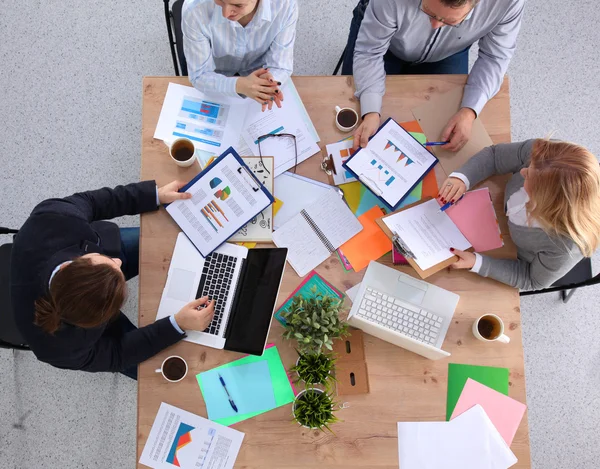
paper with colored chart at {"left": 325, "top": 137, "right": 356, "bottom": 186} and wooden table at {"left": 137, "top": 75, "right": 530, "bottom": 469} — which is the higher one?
paper with colored chart at {"left": 325, "top": 137, "right": 356, "bottom": 186}

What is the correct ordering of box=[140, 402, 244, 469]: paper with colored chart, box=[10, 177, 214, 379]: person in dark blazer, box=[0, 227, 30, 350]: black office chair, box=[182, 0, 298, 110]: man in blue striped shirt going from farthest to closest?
box=[0, 227, 30, 350]: black office chair
box=[182, 0, 298, 110]: man in blue striped shirt
box=[140, 402, 244, 469]: paper with colored chart
box=[10, 177, 214, 379]: person in dark blazer

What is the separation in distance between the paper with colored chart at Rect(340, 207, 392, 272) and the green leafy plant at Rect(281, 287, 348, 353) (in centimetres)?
17

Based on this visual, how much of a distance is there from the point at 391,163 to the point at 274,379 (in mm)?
745

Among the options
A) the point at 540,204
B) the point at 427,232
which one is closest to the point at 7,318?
the point at 427,232

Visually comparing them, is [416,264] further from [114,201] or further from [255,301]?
[114,201]

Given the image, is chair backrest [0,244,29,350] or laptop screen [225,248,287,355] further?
chair backrest [0,244,29,350]

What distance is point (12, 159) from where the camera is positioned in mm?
2252

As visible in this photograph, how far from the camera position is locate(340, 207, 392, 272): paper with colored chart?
1421mm

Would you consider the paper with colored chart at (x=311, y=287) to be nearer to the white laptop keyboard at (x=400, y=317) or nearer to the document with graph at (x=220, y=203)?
the white laptop keyboard at (x=400, y=317)

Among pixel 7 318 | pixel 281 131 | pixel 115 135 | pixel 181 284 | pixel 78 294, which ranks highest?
pixel 281 131

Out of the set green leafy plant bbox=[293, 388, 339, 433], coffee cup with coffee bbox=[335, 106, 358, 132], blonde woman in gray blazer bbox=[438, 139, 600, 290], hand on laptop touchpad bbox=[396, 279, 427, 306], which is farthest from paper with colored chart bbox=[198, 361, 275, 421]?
coffee cup with coffee bbox=[335, 106, 358, 132]

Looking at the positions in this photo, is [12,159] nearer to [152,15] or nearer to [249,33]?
[152,15]

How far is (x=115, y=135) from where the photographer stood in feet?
7.46

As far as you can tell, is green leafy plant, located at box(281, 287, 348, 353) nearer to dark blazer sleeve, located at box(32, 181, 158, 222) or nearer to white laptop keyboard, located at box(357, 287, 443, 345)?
white laptop keyboard, located at box(357, 287, 443, 345)
